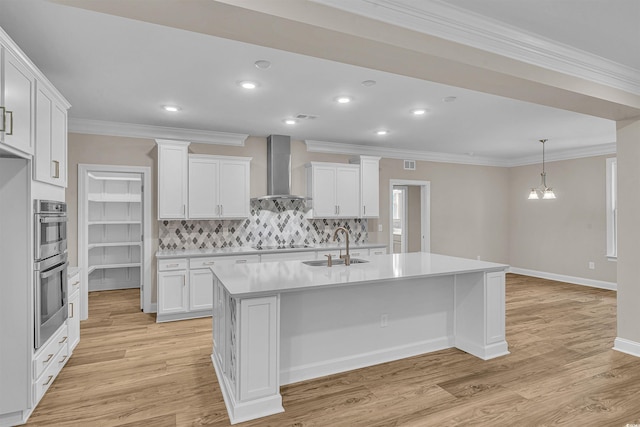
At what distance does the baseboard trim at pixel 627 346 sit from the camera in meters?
3.53

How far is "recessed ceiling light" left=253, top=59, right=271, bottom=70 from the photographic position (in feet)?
9.75

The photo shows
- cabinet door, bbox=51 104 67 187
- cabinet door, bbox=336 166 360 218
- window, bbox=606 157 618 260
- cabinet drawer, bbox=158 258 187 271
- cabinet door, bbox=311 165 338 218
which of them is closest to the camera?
cabinet door, bbox=51 104 67 187

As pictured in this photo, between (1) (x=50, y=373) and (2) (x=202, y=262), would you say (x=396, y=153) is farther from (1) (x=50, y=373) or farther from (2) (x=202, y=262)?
(1) (x=50, y=373)

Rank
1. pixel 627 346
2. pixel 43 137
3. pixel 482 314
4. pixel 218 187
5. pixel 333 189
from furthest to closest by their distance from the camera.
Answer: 1. pixel 333 189
2. pixel 218 187
3. pixel 627 346
4. pixel 482 314
5. pixel 43 137

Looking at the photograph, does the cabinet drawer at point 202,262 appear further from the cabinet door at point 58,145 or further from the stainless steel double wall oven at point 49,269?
the cabinet door at point 58,145

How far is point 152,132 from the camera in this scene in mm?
5102

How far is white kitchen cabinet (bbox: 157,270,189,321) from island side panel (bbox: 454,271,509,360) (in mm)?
3380

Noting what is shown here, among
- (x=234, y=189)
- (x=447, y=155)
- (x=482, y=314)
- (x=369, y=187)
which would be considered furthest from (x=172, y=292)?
(x=447, y=155)

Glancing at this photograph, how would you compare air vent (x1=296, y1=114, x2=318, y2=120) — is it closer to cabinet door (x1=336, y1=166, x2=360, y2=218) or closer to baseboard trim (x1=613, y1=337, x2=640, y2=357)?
cabinet door (x1=336, y1=166, x2=360, y2=218)

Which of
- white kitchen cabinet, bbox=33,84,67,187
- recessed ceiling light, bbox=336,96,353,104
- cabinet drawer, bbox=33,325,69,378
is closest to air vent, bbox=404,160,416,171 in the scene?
recessed ceiling light, bbox=336,96,353,104

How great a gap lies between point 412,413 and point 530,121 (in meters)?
4.13

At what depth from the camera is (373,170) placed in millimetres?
6230

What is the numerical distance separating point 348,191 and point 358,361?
3.26m

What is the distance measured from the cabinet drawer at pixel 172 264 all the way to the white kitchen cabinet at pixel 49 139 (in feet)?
5.74
